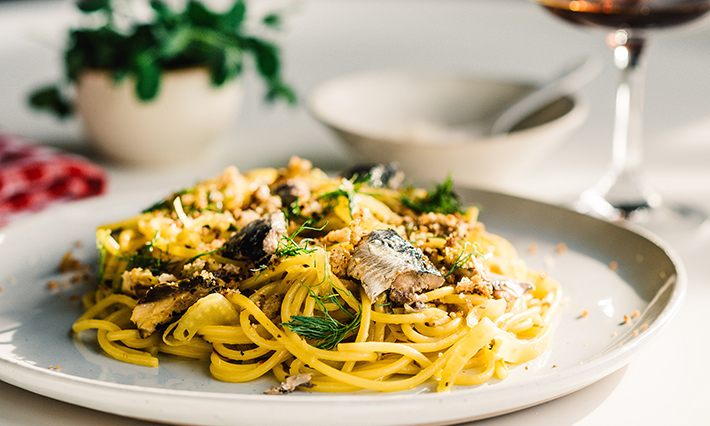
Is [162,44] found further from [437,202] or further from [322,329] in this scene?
[322,329]

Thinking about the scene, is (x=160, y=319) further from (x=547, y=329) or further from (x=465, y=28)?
(x=465, y=28)

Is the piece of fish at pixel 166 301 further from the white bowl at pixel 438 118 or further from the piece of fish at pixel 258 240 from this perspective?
the white bowl at pixel 438 118

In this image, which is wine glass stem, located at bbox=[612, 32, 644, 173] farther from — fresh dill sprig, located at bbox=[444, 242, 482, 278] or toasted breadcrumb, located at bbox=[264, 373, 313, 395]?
toasted breadcrumb, located at bbox=[264, 373, 313, 395]

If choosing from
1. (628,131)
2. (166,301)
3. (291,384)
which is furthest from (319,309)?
(628,131)

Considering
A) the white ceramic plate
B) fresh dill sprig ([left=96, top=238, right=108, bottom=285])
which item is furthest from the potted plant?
fresh dill sprig ([left=96, top=238, right=108, bottom=285])

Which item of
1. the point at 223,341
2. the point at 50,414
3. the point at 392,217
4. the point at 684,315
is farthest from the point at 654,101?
the point at 50,414

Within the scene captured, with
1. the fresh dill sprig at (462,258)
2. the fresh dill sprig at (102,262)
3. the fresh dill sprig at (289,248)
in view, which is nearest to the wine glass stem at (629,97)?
the fresh dill sprig at (462,258)
